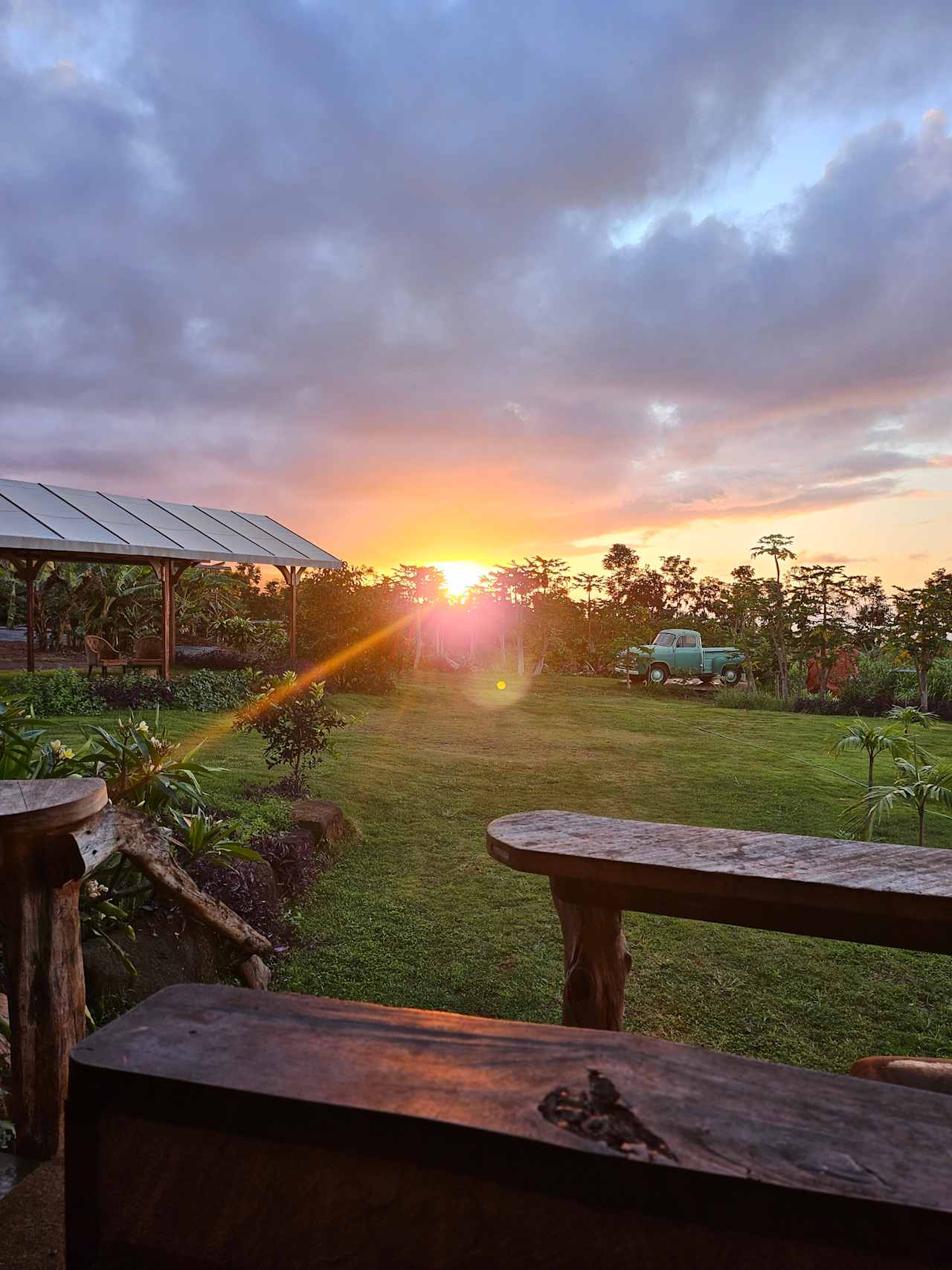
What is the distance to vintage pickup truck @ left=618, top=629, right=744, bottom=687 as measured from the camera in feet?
65.5

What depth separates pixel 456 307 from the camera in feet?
38.5

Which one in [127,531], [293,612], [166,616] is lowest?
[166,616]

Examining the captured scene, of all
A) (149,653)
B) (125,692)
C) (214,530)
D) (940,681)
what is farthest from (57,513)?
(940,681)

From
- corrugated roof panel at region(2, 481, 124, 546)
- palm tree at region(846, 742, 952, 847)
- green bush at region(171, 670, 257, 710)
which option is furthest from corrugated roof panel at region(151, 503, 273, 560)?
palm tree at region(846, 742, 952, 847)

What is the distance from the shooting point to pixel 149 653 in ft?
48.5

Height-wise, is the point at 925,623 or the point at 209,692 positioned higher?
the point at 925,623

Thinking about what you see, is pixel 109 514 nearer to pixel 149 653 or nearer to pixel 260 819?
pixel 149 653

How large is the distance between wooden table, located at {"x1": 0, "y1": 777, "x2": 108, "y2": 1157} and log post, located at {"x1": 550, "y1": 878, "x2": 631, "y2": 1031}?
1.39 meters

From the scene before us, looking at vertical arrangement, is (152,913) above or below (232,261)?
below

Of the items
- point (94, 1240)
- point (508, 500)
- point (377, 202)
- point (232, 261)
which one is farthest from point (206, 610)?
point (94, 1240)

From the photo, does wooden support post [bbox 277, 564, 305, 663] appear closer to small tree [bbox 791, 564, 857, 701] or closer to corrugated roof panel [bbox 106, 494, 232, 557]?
corrugated roof panel [bbox 106, 494, 232, 557]

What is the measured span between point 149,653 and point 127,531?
7.99ft

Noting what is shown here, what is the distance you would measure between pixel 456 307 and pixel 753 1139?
12.3m

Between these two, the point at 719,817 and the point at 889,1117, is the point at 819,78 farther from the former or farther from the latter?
the point at 889,1117
